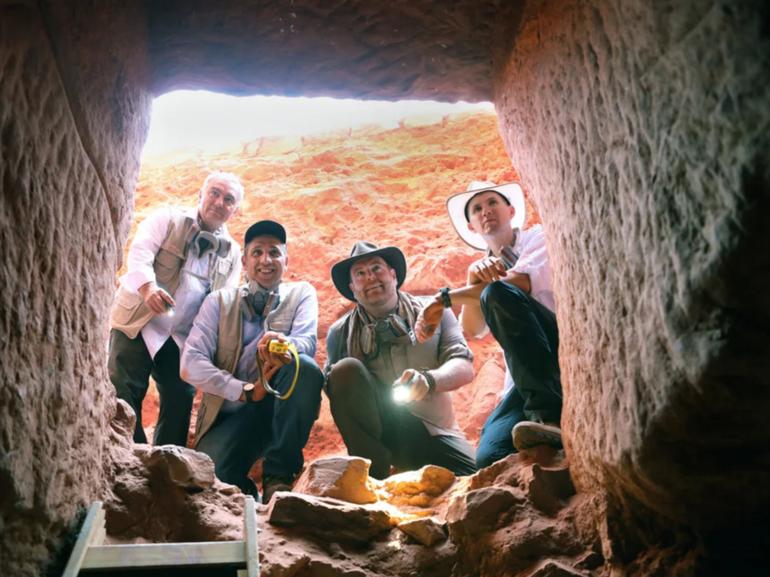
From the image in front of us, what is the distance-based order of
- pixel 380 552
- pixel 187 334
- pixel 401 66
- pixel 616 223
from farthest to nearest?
pixel 187 334 → pixel 401 66 → pixel 380 552 → pixel 616 223

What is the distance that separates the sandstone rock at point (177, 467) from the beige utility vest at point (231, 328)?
81cm

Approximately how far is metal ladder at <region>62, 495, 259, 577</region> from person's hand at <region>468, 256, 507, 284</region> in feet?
4.96

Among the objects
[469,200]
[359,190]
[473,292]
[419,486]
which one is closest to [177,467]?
[419,486]

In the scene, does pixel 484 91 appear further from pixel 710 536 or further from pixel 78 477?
pixel 78 477

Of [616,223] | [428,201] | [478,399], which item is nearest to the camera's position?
[616,223]

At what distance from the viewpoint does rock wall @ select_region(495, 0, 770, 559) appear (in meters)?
1.17

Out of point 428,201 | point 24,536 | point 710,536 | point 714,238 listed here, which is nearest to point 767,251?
point 714,238

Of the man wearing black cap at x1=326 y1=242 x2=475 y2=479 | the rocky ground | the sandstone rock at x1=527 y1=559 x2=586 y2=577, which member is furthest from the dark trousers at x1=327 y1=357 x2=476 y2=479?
the sandstone rock at x1=527 y1=559 x2=586 y2=577

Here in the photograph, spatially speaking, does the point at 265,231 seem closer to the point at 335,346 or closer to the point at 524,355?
the point at 335,346

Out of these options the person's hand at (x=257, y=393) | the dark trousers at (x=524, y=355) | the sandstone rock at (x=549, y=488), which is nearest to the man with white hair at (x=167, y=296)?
the person's hand at (x=257, y=393)

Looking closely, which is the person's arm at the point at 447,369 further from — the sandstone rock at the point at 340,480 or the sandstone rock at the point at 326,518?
the sandstone rock at the point at 326,518

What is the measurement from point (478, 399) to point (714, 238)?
4.49m

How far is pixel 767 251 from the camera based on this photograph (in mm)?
1151

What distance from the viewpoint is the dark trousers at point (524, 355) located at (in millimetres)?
2402
